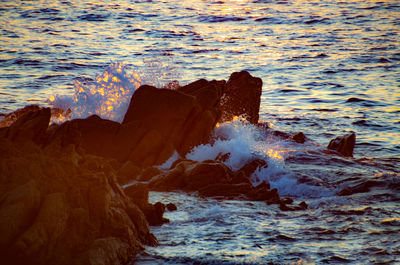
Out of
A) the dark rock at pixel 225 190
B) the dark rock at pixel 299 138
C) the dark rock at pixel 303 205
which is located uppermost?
the dark rock at pixel 225 190

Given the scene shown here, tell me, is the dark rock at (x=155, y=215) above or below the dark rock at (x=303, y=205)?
A: above

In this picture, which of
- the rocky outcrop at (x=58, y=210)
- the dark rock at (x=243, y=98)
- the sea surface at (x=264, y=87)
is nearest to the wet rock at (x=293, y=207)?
the sea surface at (x=264, y=87)

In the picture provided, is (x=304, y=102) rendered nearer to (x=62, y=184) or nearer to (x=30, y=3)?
(x=62, y=184)

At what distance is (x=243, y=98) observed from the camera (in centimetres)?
1513

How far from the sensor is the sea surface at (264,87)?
7.53 meters

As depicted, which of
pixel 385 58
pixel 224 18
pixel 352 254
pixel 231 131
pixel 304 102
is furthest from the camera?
pixel 224 18

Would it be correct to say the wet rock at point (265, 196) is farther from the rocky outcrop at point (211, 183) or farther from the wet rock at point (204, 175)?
the wet rock at point (204, 175)

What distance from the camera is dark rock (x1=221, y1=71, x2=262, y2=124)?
15080 millimetres

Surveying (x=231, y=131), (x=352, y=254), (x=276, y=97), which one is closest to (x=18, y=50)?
(x=276, y=97)

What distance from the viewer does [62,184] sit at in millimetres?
6277

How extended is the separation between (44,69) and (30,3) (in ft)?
63.3

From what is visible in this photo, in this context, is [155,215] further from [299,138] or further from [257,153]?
[299,138]

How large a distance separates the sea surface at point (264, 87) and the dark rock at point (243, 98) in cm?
56

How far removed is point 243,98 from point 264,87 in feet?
19.4
